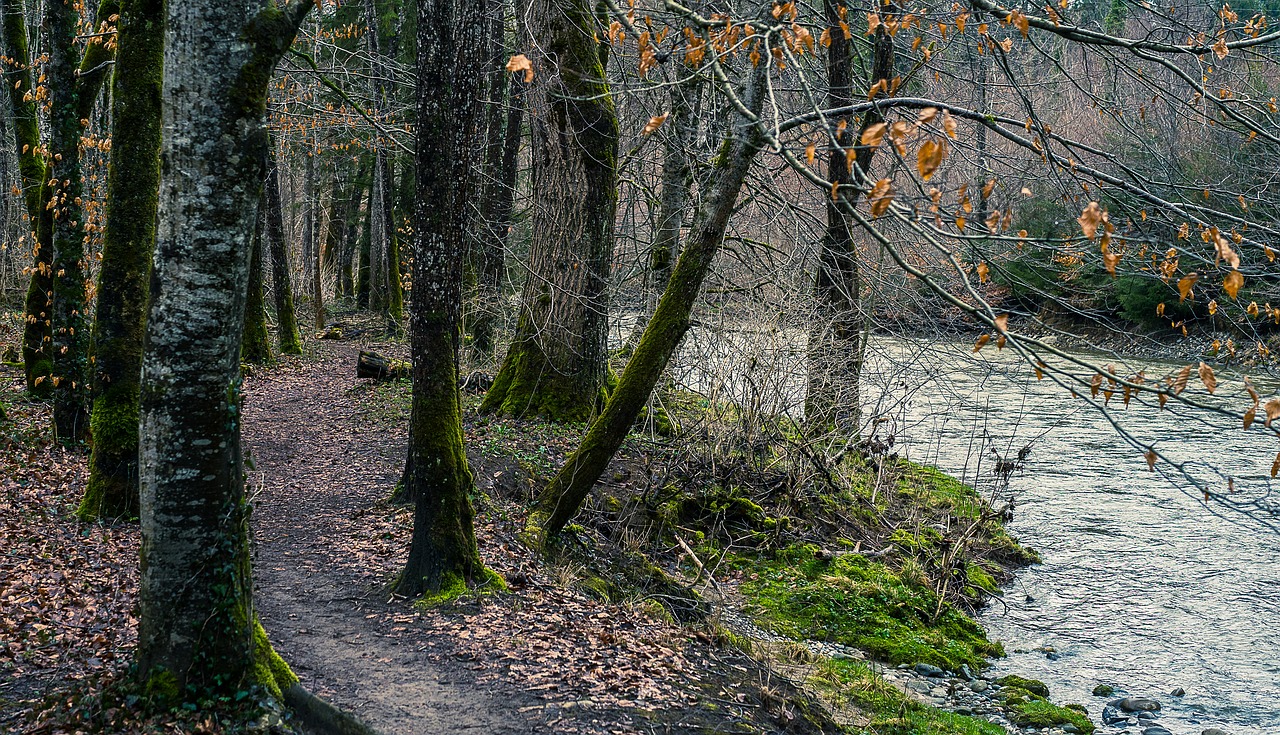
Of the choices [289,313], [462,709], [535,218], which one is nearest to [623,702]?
[462,709]

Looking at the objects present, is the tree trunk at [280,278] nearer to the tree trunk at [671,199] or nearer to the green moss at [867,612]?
the tree trunk at [671,199]

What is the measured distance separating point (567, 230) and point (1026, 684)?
7562 mm

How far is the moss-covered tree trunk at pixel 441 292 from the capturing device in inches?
246

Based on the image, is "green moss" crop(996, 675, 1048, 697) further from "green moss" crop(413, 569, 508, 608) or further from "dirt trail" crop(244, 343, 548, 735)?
"dirt trail" crop(244, 343, 548, 735)

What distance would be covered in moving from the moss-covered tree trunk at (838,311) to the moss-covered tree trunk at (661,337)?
3597mm

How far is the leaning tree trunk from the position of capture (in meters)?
9.66

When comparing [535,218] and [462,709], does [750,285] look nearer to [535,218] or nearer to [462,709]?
[535,218]

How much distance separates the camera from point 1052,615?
955 cm

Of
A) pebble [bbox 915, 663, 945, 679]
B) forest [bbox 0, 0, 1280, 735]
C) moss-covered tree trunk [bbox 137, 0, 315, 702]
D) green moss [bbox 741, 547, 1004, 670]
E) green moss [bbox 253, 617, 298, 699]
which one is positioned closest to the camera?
moss-covered tree trunk [bbox 137, 0, 315, 702]

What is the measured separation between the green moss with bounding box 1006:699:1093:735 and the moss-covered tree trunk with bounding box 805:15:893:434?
4232 millimetres

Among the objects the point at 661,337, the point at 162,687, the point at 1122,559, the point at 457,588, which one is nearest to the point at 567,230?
the point at 661,337

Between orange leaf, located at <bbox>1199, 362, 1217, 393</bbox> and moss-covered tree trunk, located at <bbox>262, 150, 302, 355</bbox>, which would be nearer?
orange leaf, located at <bbox>1199, 362, 1217, 393</bbox>

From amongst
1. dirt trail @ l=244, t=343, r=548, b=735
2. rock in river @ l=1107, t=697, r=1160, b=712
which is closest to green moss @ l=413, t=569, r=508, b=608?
dirt trail @ l=244, t=343, r=548, b=735

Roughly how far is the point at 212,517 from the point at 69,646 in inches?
78.8
